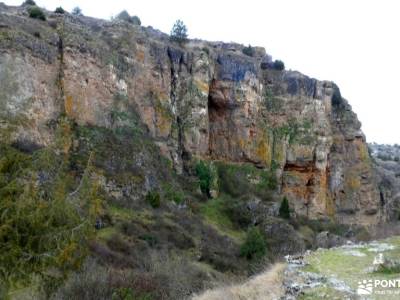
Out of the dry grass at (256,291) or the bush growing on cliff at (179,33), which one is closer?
the dry grass at (256,291)

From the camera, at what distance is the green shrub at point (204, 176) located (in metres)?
43.7

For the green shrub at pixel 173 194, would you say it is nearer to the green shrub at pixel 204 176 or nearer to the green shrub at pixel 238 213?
the green shrub at pixel 204 176

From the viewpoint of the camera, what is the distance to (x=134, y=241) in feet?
94.4

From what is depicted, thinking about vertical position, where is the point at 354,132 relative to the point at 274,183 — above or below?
above

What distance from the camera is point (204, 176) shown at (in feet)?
145

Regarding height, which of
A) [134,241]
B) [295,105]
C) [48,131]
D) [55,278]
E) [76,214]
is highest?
[295,105]

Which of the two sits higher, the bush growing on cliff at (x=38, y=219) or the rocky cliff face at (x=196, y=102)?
the rocky cliff face at (x=196, y=102)

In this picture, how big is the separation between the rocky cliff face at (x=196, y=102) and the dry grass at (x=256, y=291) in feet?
67.2

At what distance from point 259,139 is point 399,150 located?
233 feet

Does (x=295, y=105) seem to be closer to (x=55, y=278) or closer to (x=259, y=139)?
(x=259, y=139)

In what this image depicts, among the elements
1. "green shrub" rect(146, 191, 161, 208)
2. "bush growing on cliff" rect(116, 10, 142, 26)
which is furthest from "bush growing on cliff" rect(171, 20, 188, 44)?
"green shrub" rect(146, 191, 161, 208)

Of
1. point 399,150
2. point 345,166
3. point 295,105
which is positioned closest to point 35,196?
point 295,105

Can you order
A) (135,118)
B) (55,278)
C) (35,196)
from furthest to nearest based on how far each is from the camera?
(135,118) < (55,278) < (35,196)

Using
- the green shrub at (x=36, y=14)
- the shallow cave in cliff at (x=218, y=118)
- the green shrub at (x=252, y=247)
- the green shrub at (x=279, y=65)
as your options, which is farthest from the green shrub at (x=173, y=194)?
the green shrub at (x=279, y=65)
